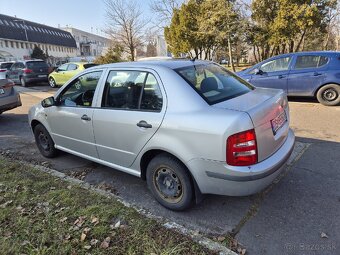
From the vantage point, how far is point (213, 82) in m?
3.36

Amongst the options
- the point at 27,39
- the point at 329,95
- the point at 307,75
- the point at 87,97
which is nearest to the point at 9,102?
the point at 87,97

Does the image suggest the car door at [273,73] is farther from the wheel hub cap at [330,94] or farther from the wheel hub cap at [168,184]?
the wheel hub cap at [168,184]

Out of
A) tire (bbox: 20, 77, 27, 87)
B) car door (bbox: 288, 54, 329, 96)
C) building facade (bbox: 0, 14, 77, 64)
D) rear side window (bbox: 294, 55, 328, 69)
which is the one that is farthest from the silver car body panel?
building facade (bbox: 0, 14, 77, 64)

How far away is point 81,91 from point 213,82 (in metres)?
1.93

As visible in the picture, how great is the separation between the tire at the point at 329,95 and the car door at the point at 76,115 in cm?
650

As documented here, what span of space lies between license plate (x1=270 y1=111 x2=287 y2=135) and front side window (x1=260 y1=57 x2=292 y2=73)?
5677mm

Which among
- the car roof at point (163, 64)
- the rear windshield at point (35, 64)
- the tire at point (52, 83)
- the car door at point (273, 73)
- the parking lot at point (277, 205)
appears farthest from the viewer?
the rear windshield at point (35, 64)

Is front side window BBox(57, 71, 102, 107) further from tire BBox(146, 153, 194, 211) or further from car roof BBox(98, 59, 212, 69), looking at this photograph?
tire BBox(146, 153, 194, 211)

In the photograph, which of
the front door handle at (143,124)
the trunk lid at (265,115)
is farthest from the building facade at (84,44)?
the trunk lid at (265,115)

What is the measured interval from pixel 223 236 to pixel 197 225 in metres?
0.31

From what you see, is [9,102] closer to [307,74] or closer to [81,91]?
[81,91]

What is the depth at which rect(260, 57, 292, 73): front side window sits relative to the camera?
8.39 metres

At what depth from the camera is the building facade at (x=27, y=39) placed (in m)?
54.1

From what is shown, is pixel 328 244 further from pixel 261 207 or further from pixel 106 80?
pixel 106 80
